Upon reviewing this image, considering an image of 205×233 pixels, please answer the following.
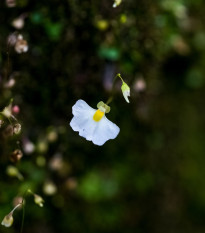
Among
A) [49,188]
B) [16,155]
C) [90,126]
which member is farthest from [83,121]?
[49,188]

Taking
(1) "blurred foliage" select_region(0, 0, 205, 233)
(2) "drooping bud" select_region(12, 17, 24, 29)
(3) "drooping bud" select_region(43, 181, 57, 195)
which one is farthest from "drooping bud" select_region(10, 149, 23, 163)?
(2) "drooping bud" select_region(12, 17, 24, 29)

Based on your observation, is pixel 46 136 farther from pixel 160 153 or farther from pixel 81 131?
pixel 160 153

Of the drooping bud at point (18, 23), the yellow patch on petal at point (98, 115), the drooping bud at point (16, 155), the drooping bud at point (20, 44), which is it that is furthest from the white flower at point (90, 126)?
the drooping bud at point (18, 23)

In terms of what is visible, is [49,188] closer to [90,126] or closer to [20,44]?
[90,126]

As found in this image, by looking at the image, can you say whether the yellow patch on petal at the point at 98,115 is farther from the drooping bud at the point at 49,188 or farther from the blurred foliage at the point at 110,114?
the drooping bud at the point at 49,188

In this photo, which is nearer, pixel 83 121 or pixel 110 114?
pixel 83 121

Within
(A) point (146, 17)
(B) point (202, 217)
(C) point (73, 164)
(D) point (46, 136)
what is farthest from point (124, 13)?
(B) point (202, 217)

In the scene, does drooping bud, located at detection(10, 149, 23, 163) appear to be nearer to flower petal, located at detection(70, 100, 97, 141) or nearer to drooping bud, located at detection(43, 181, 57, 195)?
flower petal, located at detection(70, 100, 97, 141)
